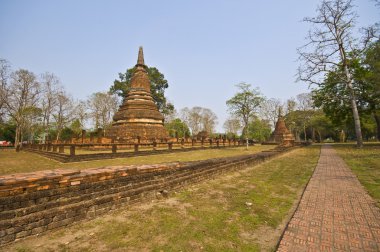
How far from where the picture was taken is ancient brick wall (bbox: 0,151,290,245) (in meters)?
2.59

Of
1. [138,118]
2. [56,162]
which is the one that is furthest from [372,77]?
[56,162]

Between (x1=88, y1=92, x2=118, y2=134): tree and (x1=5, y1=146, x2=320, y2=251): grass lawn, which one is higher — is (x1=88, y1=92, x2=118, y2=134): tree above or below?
above

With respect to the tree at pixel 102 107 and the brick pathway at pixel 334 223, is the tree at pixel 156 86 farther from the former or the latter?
the brick pathway at pixel 334 223

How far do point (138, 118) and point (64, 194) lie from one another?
18767 millimetres

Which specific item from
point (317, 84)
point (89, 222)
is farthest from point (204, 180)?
point (317, 84)

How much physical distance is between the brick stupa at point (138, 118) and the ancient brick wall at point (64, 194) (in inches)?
617

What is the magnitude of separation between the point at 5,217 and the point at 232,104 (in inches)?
906

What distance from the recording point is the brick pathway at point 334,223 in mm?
2570

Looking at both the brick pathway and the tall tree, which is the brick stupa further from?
the tall tree

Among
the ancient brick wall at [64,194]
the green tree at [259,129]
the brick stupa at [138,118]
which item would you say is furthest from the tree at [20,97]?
the green tree at [259,129]

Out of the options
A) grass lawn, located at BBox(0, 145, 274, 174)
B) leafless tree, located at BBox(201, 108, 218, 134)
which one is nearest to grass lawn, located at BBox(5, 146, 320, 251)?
grass lawn, located at BBox(0, 145, 274, 174)

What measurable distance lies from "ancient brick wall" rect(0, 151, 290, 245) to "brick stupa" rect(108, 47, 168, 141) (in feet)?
51.4

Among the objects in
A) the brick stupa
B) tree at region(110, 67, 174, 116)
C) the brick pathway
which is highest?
tree at region(110, 67, 174, 116)

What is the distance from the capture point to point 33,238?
104 inches
